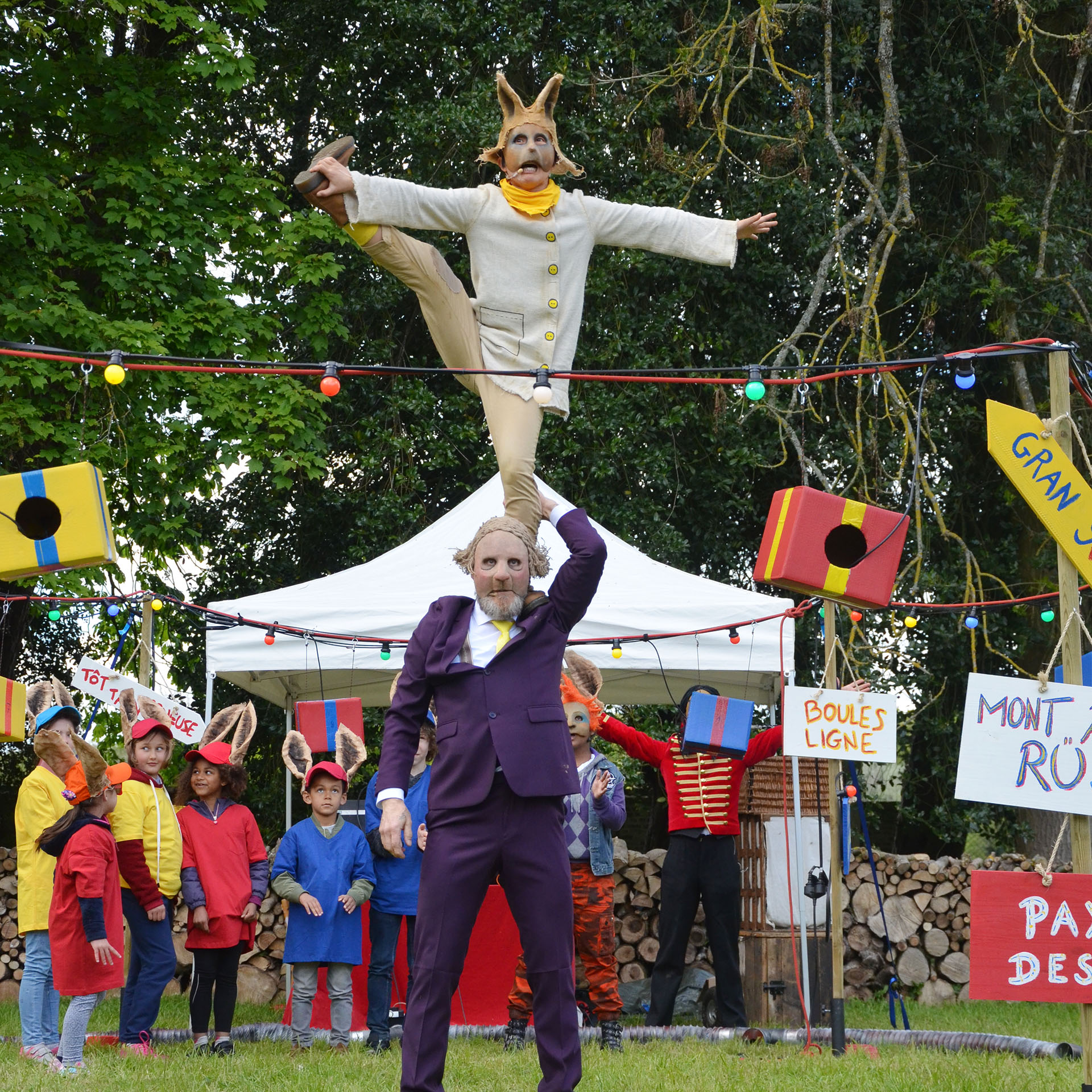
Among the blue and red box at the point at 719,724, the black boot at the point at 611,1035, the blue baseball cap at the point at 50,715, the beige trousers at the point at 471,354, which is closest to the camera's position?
the beige trousers at the point at 471,354

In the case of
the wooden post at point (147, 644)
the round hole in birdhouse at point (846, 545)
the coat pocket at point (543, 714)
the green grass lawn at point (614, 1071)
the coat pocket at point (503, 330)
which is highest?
the coat pocket at point (503, 330)

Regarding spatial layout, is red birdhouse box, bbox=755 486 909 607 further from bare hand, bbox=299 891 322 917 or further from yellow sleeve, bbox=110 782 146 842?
yellow sleeve, bbox=110 782 146 842

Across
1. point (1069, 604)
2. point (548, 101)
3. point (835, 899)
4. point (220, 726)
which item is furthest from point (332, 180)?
point (220, 726)

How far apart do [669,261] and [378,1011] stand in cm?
756

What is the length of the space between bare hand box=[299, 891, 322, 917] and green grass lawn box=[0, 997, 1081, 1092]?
0.58 m

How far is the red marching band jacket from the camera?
22.3 feet

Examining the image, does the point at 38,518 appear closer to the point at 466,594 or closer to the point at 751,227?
the point at 466,594

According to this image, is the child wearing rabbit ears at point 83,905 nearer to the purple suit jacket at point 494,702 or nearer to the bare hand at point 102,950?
the bare hand at point 102,950

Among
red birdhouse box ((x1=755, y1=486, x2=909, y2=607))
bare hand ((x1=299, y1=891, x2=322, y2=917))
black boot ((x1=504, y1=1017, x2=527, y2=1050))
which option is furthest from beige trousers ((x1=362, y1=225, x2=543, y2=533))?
black boot ((x1=504, y1=1017, x2=527, y2=1050))

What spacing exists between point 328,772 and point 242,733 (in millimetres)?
545

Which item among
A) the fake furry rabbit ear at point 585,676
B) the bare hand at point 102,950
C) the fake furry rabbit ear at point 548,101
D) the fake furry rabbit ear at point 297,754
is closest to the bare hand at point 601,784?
the fake furry rabbit ear at point 585,676

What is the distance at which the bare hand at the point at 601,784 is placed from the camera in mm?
6543

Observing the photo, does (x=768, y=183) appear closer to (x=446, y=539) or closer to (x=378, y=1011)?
(x=446, y=539)

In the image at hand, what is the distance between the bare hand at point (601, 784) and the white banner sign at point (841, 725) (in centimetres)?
138
